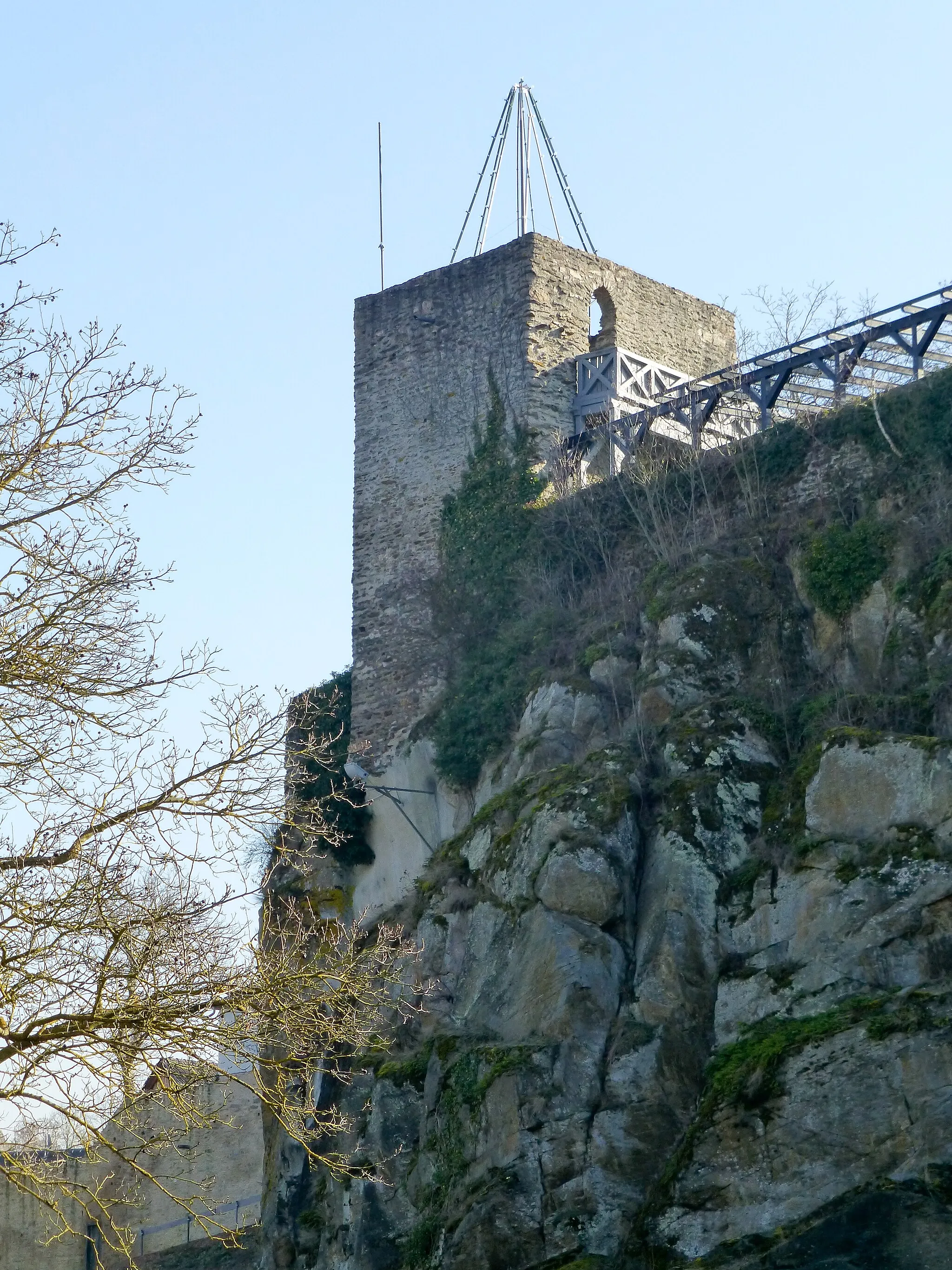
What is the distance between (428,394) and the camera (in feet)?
84.3

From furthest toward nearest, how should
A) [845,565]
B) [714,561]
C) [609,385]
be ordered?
[609,385] < [714,561] < [845,565]

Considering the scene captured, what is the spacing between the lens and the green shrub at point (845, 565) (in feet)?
62.0

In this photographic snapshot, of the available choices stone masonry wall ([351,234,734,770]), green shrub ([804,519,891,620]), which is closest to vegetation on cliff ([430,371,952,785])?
green shrub ([804,519,891,620])

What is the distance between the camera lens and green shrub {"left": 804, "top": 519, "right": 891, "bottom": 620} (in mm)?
18906

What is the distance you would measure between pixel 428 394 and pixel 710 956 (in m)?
11.7

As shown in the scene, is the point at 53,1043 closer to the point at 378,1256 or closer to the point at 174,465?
the point at 174,465

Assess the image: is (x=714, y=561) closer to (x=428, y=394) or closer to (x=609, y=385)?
(x=609, y=385)

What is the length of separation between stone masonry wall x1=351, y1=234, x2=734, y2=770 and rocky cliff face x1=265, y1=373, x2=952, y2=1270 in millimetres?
4903

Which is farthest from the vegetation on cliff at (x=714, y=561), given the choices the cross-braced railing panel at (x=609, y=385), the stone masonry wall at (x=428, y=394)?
the cross-braced railing panel at (x=609, y=385)

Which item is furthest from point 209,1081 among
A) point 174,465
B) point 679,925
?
point 679,925

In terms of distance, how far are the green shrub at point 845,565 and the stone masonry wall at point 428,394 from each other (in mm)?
6270

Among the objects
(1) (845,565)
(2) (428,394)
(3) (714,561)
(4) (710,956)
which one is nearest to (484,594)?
(2) (428,394)

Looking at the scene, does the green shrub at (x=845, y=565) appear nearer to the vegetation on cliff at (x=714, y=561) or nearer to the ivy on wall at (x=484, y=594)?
the vegetation on cliff at (x=714, y=561)

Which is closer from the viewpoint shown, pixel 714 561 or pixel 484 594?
pixel 714 561
